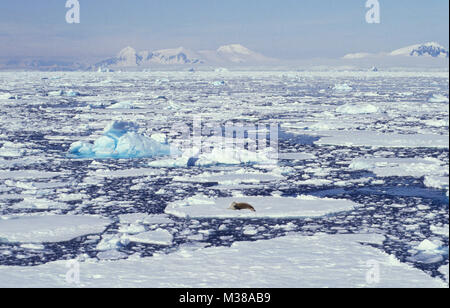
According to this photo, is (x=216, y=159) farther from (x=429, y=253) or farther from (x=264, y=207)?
(x=429, y=253)

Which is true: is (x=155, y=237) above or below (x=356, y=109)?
below

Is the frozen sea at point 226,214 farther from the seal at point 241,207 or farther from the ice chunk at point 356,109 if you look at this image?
the ice chunk at point 356,109

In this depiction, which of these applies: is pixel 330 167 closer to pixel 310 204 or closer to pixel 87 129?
pixel 310 204

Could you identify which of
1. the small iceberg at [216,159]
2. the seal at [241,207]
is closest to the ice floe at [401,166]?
the small iceberg at [216,159]

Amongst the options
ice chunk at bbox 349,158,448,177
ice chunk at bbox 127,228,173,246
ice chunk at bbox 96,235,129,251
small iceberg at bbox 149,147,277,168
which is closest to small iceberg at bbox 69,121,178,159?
small iceberg at bbox 149,147,277,168

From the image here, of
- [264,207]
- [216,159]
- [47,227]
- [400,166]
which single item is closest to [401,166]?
[400,166]
